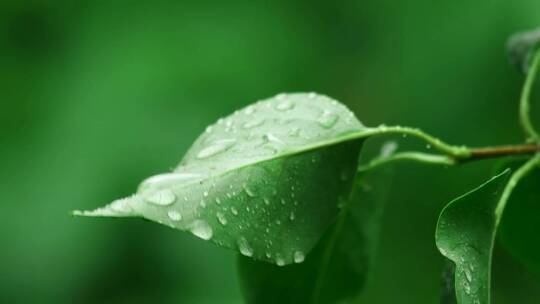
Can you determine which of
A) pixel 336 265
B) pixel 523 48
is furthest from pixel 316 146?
pixel 523 48

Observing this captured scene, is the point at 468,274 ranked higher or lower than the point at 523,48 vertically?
lower

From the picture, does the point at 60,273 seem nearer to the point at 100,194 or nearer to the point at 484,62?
the point at 100,194

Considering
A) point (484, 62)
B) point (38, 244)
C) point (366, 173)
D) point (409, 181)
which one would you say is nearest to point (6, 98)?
point (38, 244)

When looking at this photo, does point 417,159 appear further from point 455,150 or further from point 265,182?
point 265,182

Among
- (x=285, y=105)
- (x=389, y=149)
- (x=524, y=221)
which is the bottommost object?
(x=524, y=221)

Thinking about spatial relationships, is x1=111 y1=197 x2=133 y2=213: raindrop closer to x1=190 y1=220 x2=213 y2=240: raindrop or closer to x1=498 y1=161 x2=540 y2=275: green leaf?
x1=190 y1=220 x2=213 y2=240: raindrop

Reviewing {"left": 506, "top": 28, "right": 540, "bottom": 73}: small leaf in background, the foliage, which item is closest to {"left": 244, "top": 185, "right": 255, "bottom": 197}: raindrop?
the foliage

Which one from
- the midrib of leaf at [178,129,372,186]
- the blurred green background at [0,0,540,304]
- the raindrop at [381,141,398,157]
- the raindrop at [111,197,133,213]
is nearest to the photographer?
the raindrop at [111,197,133,213]

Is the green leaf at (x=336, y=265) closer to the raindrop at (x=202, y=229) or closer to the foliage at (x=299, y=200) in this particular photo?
the foliage at (x=299, y=200)
